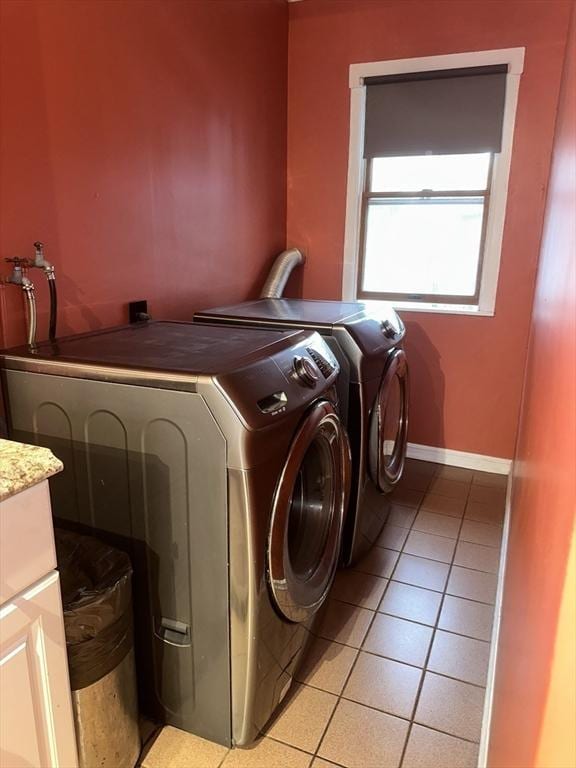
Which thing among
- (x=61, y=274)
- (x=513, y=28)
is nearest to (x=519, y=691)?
(x=61, y=274)

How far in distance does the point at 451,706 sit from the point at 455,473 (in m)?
1.64

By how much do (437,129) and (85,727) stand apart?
2.88 m

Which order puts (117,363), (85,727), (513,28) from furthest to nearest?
1. (513,28)
2. (117,363)
3. (85,727)

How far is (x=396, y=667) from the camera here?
174 centimetres

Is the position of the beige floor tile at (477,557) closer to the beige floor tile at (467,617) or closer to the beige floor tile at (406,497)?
the beige floor tile at (467,617)

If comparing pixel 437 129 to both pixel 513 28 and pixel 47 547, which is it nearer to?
pixel 513 28

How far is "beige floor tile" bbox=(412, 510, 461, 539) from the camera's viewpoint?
251cm

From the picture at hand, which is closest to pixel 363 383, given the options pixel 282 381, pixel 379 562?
pixel 282 381

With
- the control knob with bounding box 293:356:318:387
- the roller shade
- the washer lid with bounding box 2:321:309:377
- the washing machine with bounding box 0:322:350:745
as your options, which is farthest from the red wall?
the control knob with bounding box 293:356:318:387

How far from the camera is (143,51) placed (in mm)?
1891

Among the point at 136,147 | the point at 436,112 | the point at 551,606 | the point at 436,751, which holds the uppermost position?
the point at 436,112

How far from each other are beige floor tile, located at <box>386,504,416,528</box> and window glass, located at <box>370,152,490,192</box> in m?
1.72

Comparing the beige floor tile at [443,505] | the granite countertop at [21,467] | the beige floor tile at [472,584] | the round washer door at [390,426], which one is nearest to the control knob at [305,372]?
the round washer door at [390,426]

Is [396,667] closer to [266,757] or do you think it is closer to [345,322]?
[266,757]
